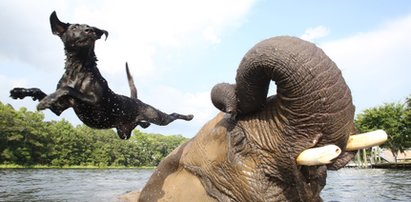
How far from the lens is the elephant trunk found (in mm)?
2963

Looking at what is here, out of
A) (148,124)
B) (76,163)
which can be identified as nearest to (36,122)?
(76,163)

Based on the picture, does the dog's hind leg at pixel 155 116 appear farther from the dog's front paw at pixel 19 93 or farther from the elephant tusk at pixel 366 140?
the elephant tusk at pixel 366 140

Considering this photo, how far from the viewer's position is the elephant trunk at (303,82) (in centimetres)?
296

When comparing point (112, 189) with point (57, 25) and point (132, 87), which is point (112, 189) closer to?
point (132, 87)

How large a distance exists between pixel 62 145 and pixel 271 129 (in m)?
88.6

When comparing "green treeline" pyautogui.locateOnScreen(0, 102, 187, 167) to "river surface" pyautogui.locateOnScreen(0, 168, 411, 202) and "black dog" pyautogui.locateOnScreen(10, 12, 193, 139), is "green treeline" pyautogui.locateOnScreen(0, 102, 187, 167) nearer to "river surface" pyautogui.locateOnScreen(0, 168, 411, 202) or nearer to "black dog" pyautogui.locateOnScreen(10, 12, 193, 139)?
"river surface" pyautogui.locateOnScreen(0, 168, 411, 202)

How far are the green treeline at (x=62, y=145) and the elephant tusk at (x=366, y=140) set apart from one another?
243 feet

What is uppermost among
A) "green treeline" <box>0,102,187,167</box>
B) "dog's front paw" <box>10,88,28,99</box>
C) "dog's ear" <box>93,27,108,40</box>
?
"green treeline" <box>0,102,187,167</box>

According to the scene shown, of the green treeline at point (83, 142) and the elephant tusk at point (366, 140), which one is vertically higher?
the green treeline at point (83, 142)

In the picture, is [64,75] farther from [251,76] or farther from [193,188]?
[251,76]

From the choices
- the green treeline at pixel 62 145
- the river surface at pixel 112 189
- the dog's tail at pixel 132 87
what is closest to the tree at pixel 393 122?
the river surface at pixel 112 189

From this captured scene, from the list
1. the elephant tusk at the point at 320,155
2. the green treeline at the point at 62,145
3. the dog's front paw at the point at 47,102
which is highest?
the green treeline at the point at 62,145

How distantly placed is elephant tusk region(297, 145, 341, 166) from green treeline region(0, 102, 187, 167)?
7399cm

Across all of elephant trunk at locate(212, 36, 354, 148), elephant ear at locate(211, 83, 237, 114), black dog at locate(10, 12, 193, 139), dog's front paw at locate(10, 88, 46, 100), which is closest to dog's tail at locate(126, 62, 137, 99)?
black dog at locate(10, 12, 193, 139)
